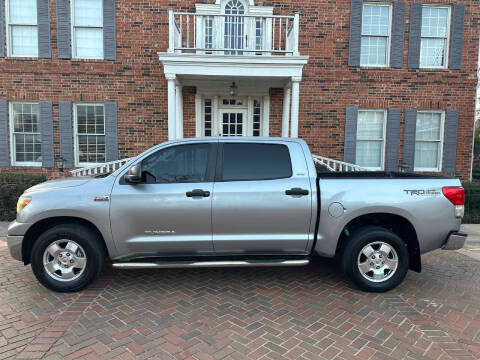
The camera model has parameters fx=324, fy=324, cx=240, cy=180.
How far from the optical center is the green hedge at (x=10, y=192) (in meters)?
7.63

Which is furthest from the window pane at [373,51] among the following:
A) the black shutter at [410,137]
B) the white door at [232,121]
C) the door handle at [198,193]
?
the door handle at [198,193]

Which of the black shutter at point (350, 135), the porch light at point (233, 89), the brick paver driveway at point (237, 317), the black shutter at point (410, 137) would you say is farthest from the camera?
the black shutter at point (410, 137)

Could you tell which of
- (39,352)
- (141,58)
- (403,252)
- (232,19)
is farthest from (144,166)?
(232,19)

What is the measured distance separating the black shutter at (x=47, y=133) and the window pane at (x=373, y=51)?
9.35 meters

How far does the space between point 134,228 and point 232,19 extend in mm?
7846

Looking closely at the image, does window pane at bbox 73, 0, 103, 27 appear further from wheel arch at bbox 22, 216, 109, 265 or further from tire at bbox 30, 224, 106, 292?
tire at bbox 30, 224, 106, 292

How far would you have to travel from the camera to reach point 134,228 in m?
3.81

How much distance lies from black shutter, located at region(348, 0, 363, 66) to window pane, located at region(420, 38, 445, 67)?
2.06m

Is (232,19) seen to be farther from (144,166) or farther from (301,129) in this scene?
(144,166)

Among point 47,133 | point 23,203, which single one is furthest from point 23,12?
point 23,203

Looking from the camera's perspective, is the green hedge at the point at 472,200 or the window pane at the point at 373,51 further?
the window pane at the point at 373,51

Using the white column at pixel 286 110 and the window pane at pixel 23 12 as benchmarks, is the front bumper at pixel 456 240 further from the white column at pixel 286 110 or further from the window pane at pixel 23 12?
the window pane at pixel 23 12

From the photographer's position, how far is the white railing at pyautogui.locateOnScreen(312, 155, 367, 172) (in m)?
8.91

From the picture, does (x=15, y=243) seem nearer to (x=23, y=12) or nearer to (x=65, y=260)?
(x=65, y=260)
